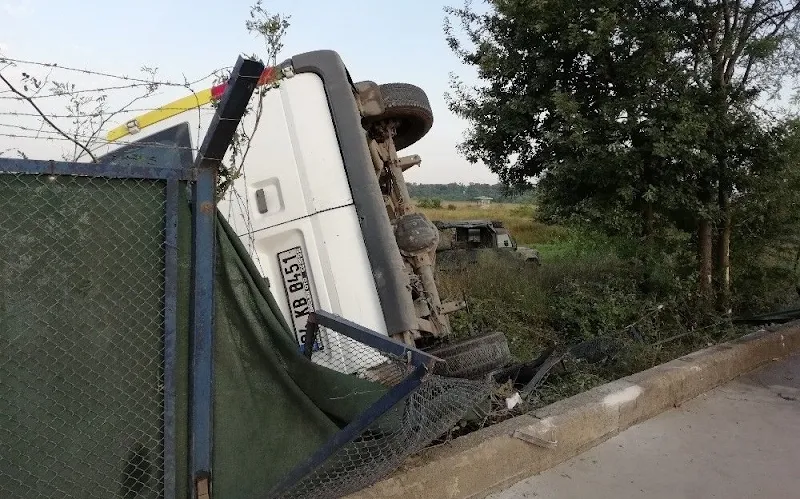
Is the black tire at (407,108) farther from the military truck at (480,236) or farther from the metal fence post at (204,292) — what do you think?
the military truck at (480,236)

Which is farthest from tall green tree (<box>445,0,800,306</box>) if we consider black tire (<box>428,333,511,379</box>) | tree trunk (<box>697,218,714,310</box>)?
black tire (<box>428,333,511,379</box>)

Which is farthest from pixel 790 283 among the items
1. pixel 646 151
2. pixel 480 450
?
pixel 480 450

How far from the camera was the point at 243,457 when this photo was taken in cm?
278

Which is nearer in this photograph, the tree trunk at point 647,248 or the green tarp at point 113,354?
the green tarp at point 113,354

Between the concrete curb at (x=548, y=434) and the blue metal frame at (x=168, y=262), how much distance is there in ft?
2.84

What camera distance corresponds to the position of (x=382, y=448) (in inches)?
116

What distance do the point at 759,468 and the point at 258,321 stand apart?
300 cm

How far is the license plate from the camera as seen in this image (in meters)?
3.98

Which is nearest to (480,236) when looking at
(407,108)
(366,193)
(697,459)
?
(407,108)

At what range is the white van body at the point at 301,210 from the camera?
12.9 ft

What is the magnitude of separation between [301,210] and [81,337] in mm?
1742

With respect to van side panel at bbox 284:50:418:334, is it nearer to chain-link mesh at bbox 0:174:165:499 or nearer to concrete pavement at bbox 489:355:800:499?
concrete pavement at bbox 489:355:800:499

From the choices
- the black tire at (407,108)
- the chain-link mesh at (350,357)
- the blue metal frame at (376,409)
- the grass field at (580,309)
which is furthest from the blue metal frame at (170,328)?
the grass field at (580,309)

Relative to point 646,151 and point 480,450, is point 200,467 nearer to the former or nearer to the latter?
point 480,450
